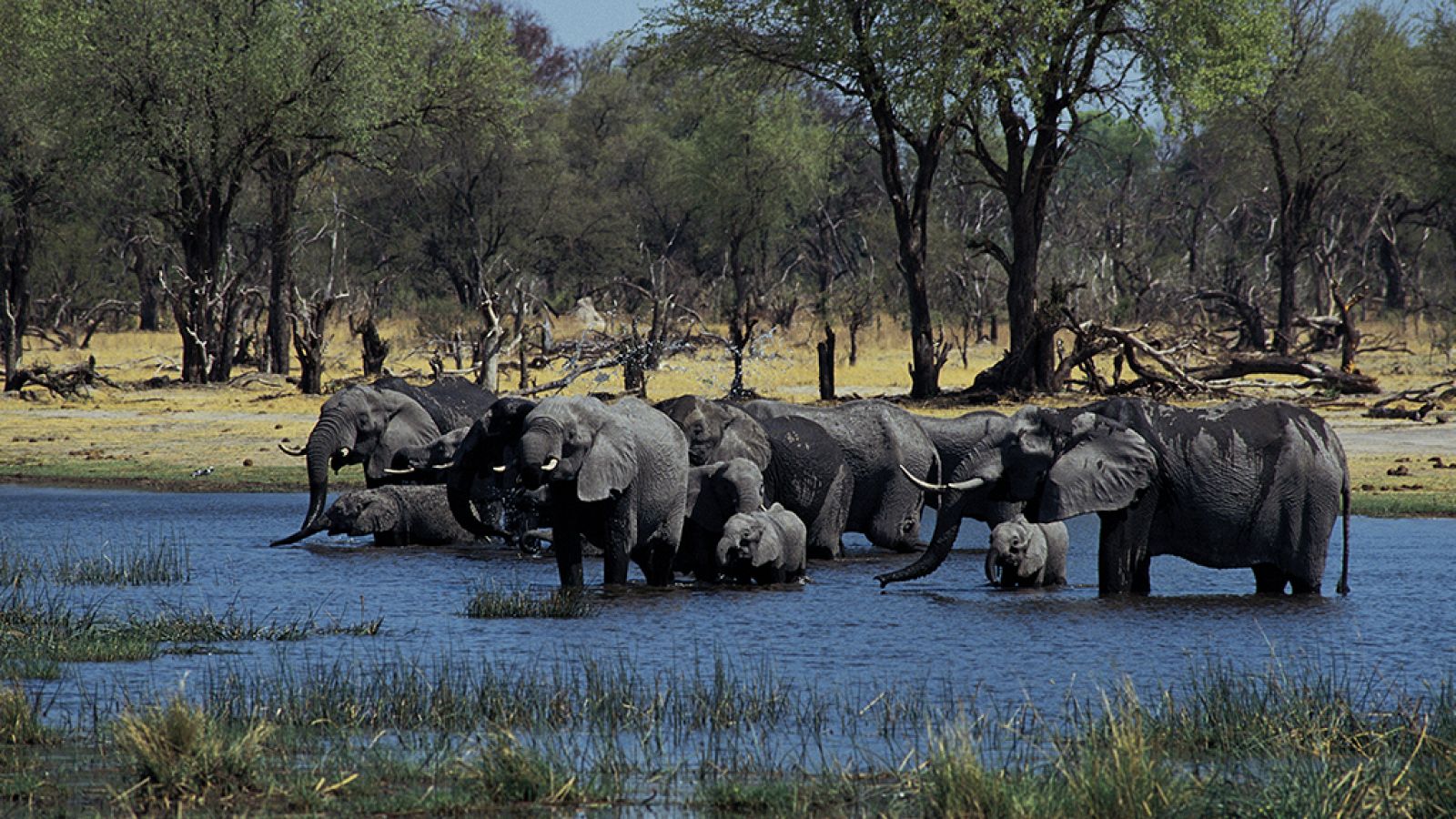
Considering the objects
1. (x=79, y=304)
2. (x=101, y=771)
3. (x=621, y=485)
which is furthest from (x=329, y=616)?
(x=79, y=304)

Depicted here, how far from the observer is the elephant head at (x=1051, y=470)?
13.7m

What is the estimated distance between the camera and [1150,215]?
67.4 metres

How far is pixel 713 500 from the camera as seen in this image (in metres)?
15.8

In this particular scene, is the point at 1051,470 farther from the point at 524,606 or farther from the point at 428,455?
the point at 428,455

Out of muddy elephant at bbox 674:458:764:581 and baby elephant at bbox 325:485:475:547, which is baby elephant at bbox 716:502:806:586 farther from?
baby elephant at bbox 325:485:475:547

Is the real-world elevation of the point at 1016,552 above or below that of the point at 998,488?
below

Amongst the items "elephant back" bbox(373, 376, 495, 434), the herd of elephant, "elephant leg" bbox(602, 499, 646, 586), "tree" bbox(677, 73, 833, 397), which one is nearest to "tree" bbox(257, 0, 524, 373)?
"tree" bbox(677, 73, 833, 397)

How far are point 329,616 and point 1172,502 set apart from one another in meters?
5.91

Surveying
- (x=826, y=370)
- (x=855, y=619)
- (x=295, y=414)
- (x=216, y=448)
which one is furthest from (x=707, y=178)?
(x=855, y=619)

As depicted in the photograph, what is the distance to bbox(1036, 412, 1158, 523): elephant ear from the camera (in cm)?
1366

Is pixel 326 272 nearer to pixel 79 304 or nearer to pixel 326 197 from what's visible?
pixel 326 197

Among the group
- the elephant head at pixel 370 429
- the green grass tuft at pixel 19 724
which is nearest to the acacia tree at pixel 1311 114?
the elephant head at pixel 370 429

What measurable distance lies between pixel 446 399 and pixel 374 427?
1.05 m

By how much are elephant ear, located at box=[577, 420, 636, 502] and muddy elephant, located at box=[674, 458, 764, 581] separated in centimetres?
116
